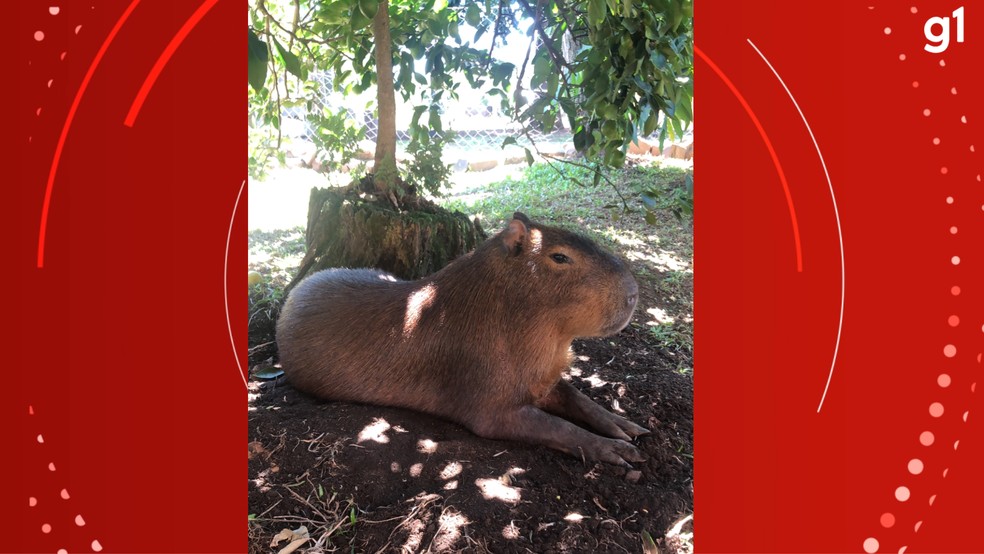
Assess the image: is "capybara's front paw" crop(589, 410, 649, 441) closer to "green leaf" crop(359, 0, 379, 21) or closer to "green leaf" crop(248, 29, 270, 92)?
"green leaf" crop(359, 0, 379, 21)

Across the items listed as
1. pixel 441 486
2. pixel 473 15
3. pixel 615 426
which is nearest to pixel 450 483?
pixel 441 486

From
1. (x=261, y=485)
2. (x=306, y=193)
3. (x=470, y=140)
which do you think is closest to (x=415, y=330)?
(x=261, y=485)

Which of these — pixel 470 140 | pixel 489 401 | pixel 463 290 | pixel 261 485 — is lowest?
pixel 261 485

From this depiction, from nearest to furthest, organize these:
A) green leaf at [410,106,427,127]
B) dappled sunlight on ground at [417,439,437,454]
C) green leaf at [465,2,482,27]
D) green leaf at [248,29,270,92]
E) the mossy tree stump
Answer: green leaf at [248,29,270,92], dappled sunlight on ground at [417,439,437,454], green leaf at [465,2,482,27], green leaf at [410,106,427,127], the mossy tree stump

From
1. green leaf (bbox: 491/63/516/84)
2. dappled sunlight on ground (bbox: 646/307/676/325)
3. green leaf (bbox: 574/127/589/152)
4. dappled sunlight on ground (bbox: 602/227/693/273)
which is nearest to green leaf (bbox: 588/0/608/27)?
green leaf (bbox: 574/127/589/152)

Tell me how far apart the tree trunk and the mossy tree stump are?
0.19 meters

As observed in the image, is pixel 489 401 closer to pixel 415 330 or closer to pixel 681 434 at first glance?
pixel 415 330

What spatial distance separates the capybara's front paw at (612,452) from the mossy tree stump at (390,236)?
2169mm

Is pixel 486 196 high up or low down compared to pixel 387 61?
down

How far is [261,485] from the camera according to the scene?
3.23 m

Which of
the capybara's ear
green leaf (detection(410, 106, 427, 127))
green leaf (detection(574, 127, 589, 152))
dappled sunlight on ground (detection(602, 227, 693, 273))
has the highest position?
green leaf (detection(410, 106, 427, 127))

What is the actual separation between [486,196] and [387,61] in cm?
404

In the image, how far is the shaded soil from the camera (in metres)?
2.90

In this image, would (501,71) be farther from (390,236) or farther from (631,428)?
(631,428)
